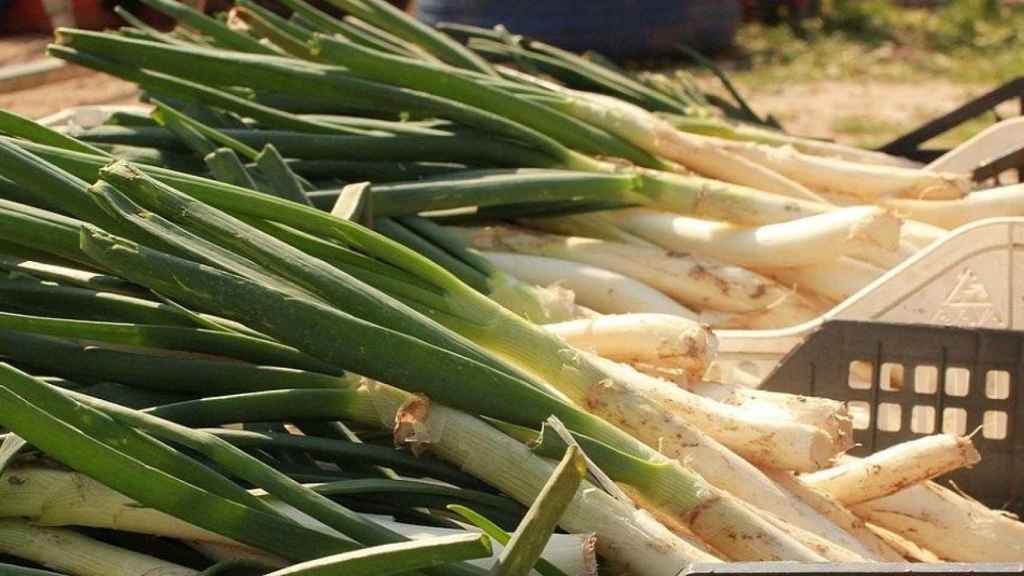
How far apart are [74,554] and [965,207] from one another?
63.9 inches

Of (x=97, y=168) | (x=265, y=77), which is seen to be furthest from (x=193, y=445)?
(x=265, y=77)

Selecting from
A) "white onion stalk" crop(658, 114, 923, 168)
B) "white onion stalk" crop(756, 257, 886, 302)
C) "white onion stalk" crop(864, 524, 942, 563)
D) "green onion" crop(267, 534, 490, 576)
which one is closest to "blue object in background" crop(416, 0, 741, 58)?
"white onion stalk" crop(658, 114, 923, 168)

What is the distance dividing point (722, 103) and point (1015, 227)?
1137 mm

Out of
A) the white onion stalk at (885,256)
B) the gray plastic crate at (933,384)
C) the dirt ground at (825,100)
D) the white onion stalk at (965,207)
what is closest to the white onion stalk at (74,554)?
the gray plastic crate at (933,384)

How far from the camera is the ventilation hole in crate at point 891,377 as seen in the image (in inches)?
80.3

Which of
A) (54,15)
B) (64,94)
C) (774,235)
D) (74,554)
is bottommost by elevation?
(64,94)

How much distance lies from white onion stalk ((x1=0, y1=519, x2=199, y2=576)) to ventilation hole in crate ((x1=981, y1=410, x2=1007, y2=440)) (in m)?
1.12

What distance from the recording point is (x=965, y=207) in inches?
98.9

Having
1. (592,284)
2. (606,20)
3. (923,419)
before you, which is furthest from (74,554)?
(606,20)

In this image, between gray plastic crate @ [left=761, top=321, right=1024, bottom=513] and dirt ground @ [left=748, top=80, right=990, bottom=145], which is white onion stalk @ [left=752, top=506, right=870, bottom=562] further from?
dirt ground @ [left=748, top=80, right=990, bottom=145]

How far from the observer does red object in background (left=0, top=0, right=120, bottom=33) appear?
717 centimetres

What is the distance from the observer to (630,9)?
23.9 feet

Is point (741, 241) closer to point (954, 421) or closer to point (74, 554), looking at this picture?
point (954, 421)

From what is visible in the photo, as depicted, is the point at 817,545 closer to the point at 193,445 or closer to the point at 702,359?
the point at 702,359
